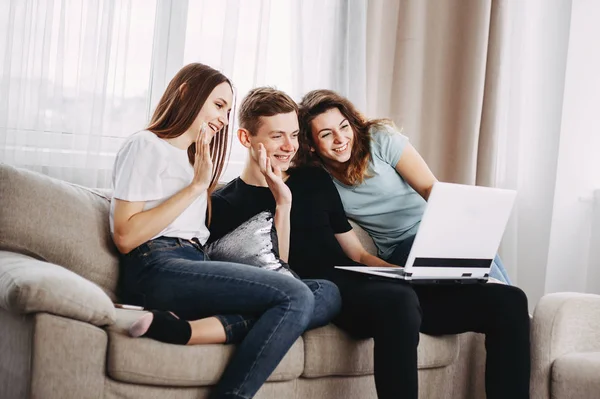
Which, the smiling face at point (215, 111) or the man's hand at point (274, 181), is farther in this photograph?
the man's hand at point (274, 181)

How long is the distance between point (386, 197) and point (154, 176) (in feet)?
2.82

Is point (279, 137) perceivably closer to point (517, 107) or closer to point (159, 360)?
point (159, 360)

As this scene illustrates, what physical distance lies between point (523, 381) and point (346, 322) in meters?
0.50

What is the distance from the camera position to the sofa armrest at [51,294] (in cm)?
156

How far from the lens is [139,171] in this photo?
6.48 ft

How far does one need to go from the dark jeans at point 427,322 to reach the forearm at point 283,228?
0.17 m

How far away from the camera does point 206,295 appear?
6.09 ft

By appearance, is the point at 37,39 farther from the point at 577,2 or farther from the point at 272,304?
the point at 577,2

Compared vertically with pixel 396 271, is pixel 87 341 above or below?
below

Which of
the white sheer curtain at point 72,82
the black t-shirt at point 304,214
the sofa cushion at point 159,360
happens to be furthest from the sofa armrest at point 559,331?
the white sheer curtain at point 72,82

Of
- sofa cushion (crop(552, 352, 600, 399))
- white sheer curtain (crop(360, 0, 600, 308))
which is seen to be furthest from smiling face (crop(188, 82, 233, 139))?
white sheer curtain (crop(360, 0, 600, 308))

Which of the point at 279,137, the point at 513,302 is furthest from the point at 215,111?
the point at 513,302

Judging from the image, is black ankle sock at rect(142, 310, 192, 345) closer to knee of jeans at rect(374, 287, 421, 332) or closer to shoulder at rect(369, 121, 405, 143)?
knee of jeans at rect(374, 287, 421, 332)

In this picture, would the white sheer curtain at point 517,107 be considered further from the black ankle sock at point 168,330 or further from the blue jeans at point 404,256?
the black ankle sock at point 168,330
